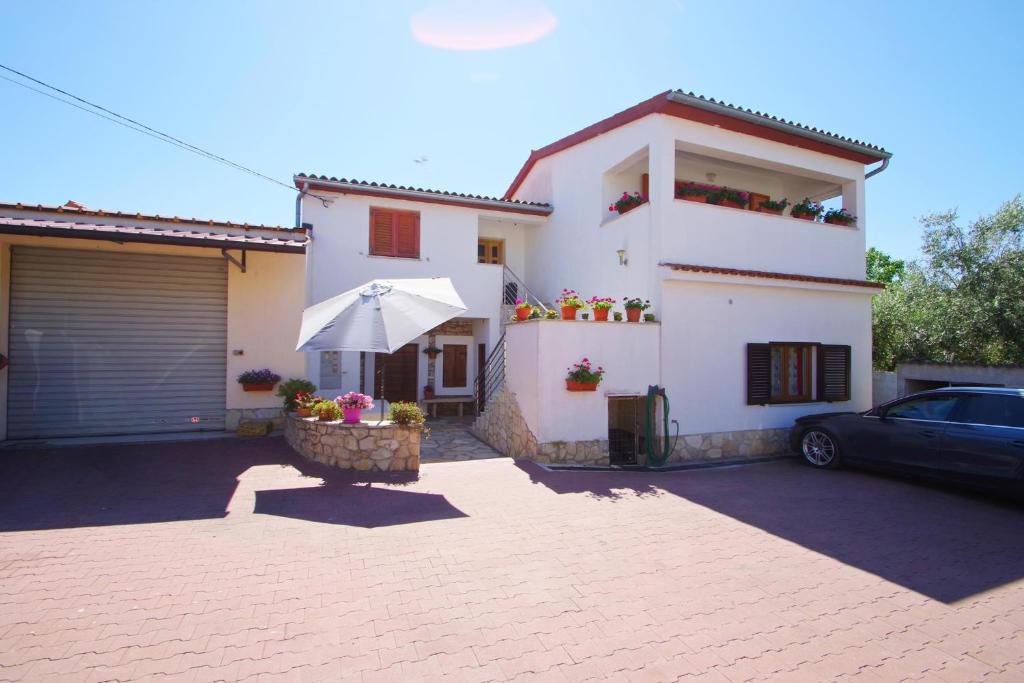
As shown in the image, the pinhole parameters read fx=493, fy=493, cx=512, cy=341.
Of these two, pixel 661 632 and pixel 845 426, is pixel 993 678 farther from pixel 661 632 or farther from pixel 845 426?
pixel 845 426

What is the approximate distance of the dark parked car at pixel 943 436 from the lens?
6.18m

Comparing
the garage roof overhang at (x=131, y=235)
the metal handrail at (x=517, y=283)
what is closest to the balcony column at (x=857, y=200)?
the metal handrail at (x=517, y=283)

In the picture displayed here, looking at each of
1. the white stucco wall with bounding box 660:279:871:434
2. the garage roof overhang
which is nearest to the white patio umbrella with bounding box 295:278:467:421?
the garage roof overhang

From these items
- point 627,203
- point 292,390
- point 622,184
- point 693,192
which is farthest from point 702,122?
point 292,390

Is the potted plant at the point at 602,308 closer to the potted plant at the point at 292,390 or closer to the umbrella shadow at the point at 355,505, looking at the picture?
the umbrella shadow at the point at 355,505

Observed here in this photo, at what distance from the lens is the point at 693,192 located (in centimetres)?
948

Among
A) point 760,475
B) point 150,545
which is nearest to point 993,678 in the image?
point 760,475

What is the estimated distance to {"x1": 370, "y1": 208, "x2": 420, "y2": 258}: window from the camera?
12.2 m

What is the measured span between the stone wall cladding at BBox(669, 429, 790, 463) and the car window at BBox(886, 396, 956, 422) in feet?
7.28

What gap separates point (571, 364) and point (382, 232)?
6.67m

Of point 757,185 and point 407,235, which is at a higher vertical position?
point 757,185

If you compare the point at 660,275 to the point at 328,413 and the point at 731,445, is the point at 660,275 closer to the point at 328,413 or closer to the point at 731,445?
the point at 731,445

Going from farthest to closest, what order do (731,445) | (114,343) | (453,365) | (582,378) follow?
(453,365) → (731,445) → (114,343) → (582,378)

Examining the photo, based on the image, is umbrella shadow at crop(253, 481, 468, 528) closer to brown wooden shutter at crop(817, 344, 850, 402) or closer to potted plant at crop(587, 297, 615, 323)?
potted plant at crop(587, 297, 615, 323)
